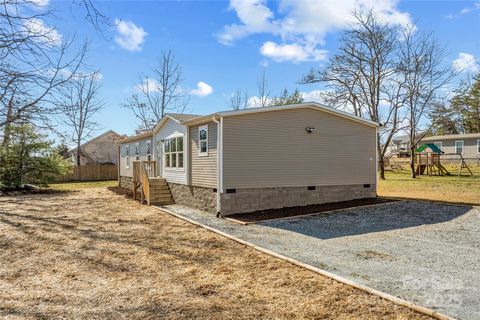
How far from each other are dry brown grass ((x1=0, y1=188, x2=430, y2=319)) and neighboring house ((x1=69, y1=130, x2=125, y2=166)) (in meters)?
29.3

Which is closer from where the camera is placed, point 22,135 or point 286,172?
point 286,172

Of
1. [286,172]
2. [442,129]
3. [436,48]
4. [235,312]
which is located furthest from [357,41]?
[442,129]

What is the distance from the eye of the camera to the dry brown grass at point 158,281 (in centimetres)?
389

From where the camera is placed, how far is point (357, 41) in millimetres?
23578

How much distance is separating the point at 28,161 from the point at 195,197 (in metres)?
13.4

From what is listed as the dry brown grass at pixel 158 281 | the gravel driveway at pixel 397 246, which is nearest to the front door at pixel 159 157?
the gravel driveway at pixel 397 246

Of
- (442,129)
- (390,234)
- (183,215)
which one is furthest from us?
(442,129)

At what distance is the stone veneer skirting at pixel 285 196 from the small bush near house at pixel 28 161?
568 inches

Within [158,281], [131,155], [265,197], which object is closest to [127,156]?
[131,155]

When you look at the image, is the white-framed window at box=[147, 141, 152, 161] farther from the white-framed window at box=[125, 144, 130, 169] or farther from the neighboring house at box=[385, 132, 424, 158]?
the neighboring house at box=[385, 132, 424, 158]

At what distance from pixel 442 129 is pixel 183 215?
4512 centimetres

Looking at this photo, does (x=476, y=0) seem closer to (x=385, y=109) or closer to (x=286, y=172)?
(x=286, y=172)

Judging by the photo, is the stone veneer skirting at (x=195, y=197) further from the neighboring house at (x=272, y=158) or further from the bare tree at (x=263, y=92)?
the bare tree at (x=263, y=92)

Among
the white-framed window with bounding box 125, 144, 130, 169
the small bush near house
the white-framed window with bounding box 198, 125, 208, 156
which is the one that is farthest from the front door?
the small bush near house
